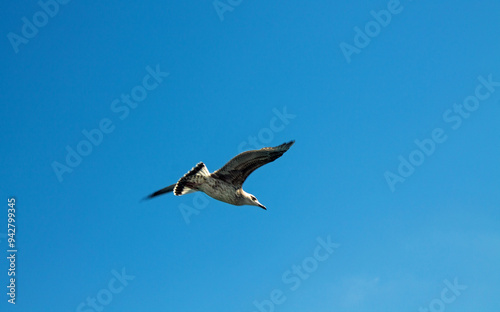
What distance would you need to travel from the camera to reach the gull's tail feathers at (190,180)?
19281mm

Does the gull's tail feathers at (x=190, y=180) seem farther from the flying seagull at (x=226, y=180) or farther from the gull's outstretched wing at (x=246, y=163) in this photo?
the gull's outstretched wing at (x=246, y=163)

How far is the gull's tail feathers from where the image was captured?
19281 millimetres

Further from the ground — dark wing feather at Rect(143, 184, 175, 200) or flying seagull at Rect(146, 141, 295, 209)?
dark wing feather at Rect(143, 184, 175, 200)

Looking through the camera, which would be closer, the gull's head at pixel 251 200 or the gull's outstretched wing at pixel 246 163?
the gull's outstretched wing at pixel 246 163

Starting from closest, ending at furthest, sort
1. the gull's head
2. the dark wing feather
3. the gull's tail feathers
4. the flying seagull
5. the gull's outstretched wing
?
the gull's outstretched wing
the flying seagull
the gull's tail feathers
the gull's head
the dark wing feather

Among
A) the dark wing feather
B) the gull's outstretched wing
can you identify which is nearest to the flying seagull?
the gull's outstretched wing

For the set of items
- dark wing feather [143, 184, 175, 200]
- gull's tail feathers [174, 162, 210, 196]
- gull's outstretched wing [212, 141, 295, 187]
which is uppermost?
dark wing feather [143, 184, 175, 200]

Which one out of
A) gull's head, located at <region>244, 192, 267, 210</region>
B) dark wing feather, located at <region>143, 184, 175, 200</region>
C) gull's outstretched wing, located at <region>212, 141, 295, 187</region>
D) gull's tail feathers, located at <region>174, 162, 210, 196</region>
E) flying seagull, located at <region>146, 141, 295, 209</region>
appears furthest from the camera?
dark wing feather, located at <region>143, 184, 175, 200</region>

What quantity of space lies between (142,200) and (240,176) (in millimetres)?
4050

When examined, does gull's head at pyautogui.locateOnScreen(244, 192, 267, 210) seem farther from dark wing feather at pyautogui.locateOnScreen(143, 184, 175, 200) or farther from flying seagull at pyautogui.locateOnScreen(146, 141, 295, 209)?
dark wing feather at pyautogui.locateOnScreen(143, 184, 175, 200)

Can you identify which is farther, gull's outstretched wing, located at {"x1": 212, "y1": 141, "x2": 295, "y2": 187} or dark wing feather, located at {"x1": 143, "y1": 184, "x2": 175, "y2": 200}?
dark wing feather, located at {"x1": 143, "y1": 184, "x2": 175, "y2": 200}

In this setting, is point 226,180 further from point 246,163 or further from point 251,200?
point 251,200

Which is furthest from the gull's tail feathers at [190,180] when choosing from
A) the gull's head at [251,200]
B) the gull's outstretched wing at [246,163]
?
the gull's head at [251,200]

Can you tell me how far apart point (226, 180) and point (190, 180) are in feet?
3.69
